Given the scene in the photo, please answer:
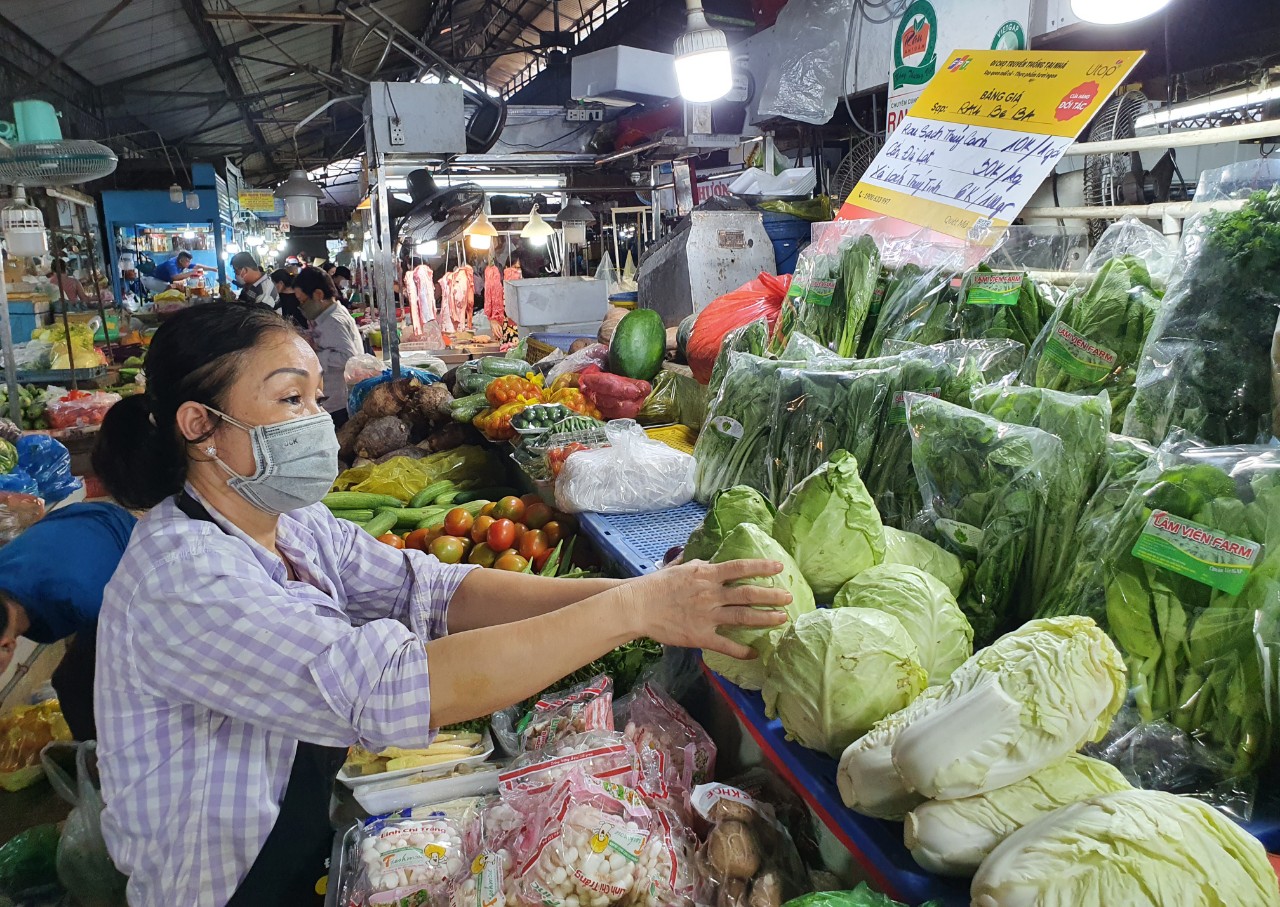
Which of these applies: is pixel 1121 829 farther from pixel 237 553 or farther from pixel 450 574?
pixel 450 574

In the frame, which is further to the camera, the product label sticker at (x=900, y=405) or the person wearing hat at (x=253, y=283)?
the person wearing hat at (x=253, y=283)

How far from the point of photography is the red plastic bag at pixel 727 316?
11.2 feet

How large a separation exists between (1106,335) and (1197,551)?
3.20 ft

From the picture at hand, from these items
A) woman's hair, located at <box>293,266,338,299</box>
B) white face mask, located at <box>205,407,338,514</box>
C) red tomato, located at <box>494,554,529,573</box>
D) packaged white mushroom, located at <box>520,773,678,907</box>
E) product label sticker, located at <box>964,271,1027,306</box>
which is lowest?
packaged white mushroom, located at <box>520,773,678,907</box>

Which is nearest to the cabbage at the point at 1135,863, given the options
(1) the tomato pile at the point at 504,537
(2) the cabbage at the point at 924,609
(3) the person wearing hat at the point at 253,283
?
(2) the cabbage at the point at 924,609

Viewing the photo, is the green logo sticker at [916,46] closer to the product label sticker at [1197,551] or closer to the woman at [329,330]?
the product label sticker at [1197,551]

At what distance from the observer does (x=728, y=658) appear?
1.56 metres

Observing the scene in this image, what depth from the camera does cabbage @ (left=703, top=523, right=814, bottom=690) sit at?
4.64 feet

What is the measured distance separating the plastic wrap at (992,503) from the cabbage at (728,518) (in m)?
0.37

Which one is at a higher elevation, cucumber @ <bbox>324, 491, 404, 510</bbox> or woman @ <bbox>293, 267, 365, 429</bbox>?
woman @ <bbox>293, 267, 365, 429</bbox>

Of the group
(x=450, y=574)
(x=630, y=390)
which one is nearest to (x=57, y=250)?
(x=630, y=390)

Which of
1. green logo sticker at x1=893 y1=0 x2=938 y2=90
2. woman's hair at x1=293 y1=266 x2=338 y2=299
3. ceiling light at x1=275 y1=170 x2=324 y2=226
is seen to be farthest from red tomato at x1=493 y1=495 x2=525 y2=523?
ceiling light at x1=275 y1=170 x2=324 y2=226

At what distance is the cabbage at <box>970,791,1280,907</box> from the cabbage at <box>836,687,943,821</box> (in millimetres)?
172

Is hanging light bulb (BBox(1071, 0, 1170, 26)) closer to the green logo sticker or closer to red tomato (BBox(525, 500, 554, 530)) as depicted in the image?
the green logo sticker
